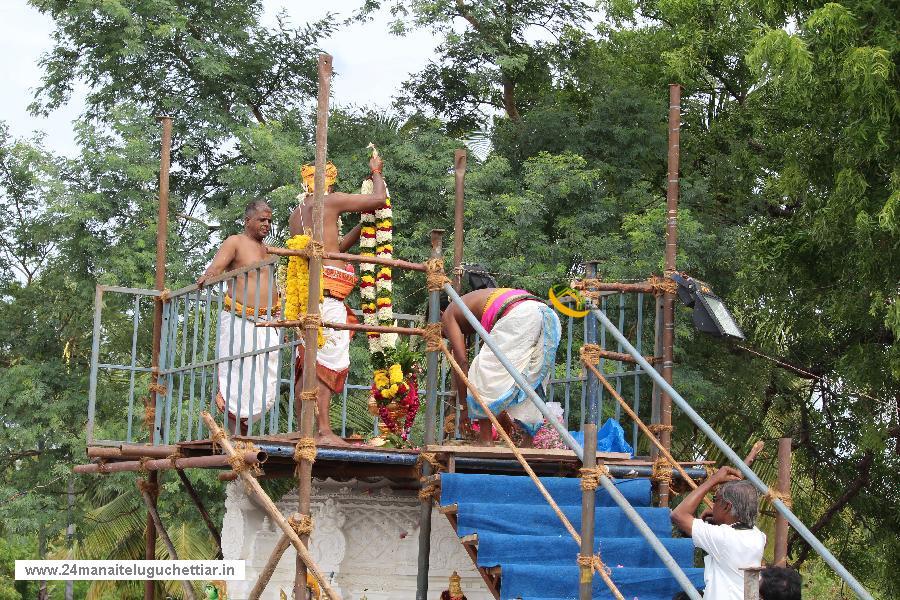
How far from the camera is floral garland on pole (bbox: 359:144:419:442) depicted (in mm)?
8961

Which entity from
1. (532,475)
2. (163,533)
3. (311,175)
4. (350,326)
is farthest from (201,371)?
(532,475)

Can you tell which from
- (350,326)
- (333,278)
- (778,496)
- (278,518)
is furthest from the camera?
(333,278)

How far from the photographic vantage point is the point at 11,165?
18.3 meters

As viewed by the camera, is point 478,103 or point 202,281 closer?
point 202,281

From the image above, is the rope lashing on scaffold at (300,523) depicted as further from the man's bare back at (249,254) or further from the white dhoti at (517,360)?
the man's bare back at (249,254)

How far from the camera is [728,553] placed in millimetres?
6574

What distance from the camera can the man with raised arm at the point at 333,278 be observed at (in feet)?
28.5

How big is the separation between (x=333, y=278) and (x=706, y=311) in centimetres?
247

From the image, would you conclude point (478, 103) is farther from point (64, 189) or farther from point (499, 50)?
point (64, 189)

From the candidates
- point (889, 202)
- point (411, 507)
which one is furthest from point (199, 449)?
point (889, 202)

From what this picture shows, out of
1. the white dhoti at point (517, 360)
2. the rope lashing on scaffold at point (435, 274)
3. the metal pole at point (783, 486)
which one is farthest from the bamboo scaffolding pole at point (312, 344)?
the metal pole at point (783, 486)

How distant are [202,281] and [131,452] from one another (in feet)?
4.63

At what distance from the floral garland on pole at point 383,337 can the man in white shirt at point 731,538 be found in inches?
109

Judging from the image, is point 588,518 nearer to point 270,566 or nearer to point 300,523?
point 300,523
